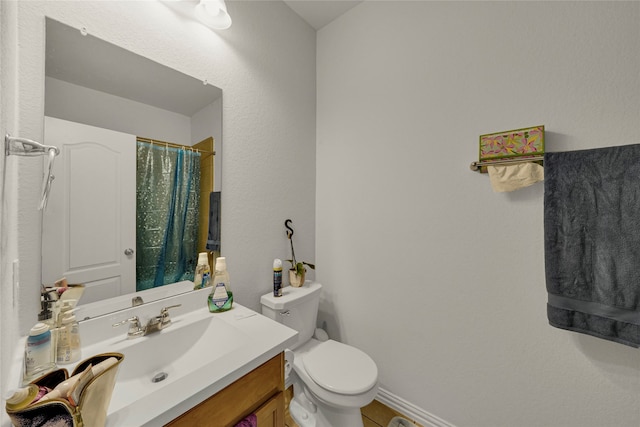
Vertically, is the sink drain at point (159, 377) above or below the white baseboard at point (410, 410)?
above

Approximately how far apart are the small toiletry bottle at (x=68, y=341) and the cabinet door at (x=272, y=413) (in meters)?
0.59

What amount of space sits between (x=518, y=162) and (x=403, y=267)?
75cm

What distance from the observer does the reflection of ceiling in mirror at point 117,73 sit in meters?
0.83

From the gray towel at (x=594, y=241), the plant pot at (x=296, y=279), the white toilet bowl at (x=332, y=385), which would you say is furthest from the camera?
the plant pot at (x=296, y=279)

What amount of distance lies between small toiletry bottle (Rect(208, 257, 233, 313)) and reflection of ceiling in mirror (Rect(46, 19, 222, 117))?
0.73 m

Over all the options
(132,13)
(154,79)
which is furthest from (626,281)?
(132,13)

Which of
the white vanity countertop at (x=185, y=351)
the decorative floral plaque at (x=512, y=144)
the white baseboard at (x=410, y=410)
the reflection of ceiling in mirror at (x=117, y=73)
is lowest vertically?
the white baseboard at (x=410, y=410)

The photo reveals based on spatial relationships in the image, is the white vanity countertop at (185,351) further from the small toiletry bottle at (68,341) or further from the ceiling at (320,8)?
the ceiling at (320,8)

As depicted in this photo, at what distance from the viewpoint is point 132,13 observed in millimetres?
969

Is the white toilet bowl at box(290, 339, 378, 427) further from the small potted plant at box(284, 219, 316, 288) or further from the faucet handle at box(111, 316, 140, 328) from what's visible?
the faucet handle at box(111, 316, 140, 328)

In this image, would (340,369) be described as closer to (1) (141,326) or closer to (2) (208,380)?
(2) (208,380)

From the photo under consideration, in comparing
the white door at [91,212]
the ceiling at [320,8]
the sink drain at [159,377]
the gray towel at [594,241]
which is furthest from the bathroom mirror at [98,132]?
the gray towel at [594,241]

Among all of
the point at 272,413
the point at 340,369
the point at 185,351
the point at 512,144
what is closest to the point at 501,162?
the point at 512,144

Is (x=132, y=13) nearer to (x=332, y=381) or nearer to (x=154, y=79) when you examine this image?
(x=154, y=79)
